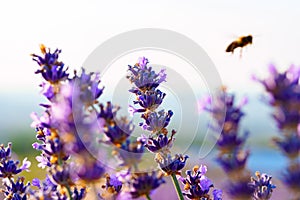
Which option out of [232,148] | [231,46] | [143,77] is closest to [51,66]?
[143,77]

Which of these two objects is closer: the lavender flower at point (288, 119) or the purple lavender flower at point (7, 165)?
the lavender flower at point (288, 119)

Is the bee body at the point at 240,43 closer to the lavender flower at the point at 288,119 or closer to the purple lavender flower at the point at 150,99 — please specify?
the purple lavender flower at the point at 150,99

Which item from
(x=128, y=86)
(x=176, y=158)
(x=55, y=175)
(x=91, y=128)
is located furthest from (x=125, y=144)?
(x=128, y=86)

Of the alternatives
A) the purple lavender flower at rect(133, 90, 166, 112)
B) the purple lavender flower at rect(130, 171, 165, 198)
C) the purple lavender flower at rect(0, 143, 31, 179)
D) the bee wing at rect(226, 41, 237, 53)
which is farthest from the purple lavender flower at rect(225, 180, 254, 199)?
the bee wing at rect(226, 41, 237, 53)

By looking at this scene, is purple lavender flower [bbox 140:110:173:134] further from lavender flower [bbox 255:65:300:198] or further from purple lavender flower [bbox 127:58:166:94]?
lavender flower [bbox 255:65:300:198]

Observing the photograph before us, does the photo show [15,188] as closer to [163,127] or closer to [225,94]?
[163,127]

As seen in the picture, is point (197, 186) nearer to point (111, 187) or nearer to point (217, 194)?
point (217, 194)

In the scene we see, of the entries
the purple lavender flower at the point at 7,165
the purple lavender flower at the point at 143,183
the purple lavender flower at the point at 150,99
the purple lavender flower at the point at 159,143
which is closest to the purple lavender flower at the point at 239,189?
the purple lavender flower at the point at 159,143
